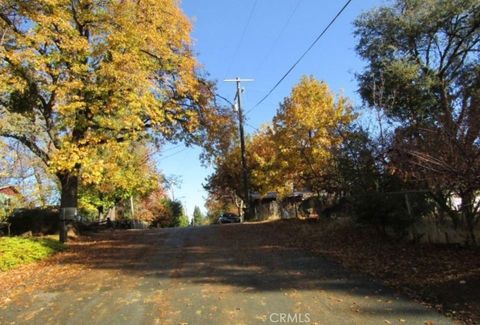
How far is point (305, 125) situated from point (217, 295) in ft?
62.4

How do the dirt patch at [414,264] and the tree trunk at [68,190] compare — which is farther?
the tree trunk at [68,190]

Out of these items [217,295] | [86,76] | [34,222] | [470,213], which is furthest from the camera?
[34,222]

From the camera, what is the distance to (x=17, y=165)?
85.6 ft

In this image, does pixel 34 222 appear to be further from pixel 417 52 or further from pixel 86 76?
pixel 417 52

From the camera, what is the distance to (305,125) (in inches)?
1034

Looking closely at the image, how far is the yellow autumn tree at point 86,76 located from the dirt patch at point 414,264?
7.76 metres

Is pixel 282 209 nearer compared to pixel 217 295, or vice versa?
pixel 217 295

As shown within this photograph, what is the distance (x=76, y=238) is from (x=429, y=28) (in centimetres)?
2011

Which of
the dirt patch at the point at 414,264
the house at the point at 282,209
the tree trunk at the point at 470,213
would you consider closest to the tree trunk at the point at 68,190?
the dirt patch at the point at 414,264

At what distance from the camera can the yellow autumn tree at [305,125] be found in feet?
83.9

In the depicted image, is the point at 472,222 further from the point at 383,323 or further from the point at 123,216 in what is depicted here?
the point at 123,216

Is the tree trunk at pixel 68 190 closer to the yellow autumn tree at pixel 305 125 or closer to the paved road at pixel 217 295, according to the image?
the paved road at pixel 217 295

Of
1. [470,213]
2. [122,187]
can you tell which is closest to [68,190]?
[122,187]

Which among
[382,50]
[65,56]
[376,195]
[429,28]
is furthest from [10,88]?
[429,28]
